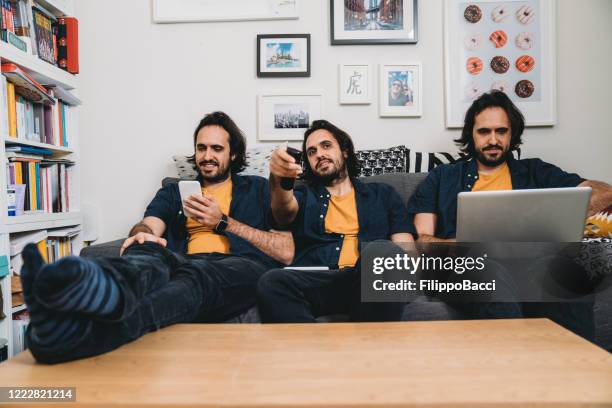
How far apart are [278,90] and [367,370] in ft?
6.03

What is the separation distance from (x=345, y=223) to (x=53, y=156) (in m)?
1.60

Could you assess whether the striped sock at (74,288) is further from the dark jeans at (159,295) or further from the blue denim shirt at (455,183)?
the blue denim shirt at (455,183)

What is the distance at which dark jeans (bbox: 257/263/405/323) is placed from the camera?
50.9 inches

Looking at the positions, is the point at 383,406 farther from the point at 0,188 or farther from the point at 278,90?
the point at 278,90

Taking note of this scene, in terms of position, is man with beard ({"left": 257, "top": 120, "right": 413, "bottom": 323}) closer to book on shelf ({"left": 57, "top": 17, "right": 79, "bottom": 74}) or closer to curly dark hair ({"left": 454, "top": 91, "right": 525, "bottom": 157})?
curly dark hair ({"left": 454, "top": 91, "right": 525, "bottom": 157})

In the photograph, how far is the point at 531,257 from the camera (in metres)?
1.35

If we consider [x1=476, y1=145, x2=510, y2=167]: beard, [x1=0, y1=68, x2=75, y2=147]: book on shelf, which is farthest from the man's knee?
[x1=0, y1=68, x2=75, y2=147]: book on shelf

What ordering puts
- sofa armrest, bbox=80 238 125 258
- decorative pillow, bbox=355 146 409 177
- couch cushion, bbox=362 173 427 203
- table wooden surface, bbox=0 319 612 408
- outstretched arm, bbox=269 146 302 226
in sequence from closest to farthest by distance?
table wooden surface, bbox=0 319 612 408 → outstretched arm, bbox=269 146 302 226 → sofa armrest, bbox=80 238 125 258 → couch cushion, bbox=362 173 427 203 → decorative pillow, bbox=355 146 409 177

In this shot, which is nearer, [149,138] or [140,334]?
[140,334]

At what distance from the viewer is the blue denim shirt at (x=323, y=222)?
1682 millimetres

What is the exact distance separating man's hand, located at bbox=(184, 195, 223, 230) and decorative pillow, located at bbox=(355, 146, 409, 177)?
0.73 metres

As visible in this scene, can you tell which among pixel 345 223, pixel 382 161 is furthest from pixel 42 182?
pixel 382 161

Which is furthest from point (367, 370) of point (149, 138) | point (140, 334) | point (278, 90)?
point (149, 138)

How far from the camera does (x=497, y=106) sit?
1852 millimetres
